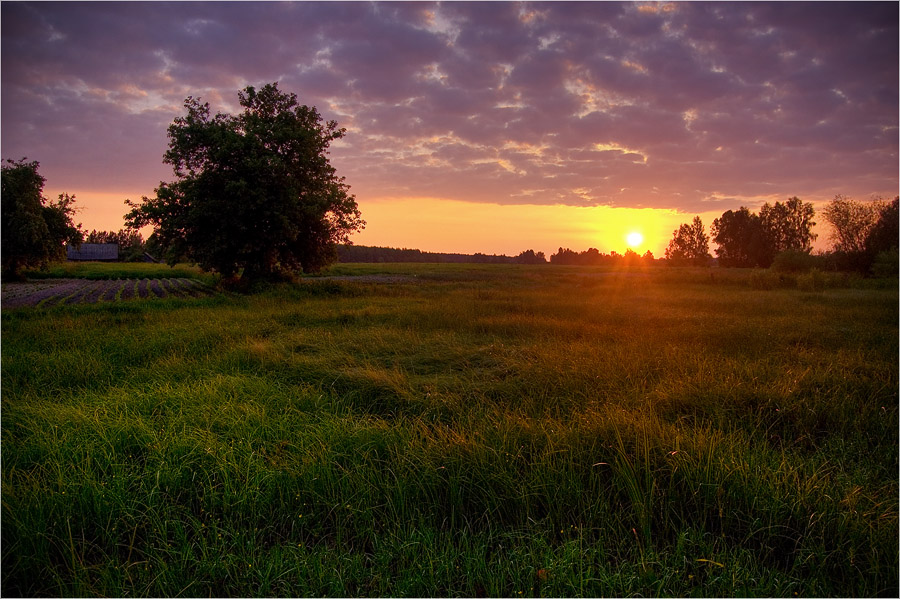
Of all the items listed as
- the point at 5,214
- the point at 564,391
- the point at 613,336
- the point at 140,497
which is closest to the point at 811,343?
the point at 613,336

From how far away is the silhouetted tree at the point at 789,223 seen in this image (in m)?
73.5

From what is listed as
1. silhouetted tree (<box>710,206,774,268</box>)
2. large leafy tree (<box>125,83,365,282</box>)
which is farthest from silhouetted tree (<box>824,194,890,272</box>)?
large leafy tree (<box>125,83,365,282</box>)

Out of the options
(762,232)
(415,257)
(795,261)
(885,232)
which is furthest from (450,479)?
(415,257)

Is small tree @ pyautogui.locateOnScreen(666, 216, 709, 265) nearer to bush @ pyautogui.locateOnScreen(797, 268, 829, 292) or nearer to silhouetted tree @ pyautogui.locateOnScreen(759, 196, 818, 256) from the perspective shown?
silhouetted tree @ pyautogui.locateOnScreen(759, 196, 818, 256)

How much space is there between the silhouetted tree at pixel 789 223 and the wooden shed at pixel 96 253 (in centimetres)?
13317

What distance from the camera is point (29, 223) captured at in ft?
105

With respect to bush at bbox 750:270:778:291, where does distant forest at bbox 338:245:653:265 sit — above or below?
above

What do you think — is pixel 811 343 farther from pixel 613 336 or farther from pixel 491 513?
pixel 491 513

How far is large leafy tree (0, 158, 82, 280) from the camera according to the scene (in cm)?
3212

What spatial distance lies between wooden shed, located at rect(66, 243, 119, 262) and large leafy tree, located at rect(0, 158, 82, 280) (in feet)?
214

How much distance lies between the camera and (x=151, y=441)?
416 cm

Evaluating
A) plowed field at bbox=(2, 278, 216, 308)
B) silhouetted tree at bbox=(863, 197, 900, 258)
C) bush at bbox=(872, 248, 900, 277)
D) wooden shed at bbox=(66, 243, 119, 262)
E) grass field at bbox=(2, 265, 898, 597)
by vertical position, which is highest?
wooden shed at bbox=(66, 243, 119, 262)

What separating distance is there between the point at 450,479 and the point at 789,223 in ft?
314

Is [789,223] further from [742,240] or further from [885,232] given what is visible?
[885,232]
